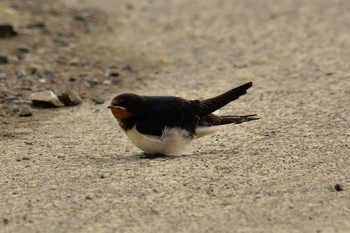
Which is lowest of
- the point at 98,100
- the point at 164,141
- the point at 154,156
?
the point at 98,100

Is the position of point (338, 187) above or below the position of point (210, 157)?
above

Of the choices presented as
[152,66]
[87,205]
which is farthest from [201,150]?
[152,66]

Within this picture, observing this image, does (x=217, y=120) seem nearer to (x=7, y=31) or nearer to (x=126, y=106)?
(x=126, y=106)

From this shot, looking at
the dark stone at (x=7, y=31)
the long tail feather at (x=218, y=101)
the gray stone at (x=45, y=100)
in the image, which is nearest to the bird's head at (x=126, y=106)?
the long tail feather at (x=218, y=101)

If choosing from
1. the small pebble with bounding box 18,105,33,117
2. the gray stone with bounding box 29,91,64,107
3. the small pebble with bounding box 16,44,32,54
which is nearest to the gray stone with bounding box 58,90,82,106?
the gray stone with bounding box 29,91,64,107

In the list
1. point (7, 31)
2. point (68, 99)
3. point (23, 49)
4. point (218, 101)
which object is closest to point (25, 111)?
point (68, 99)
